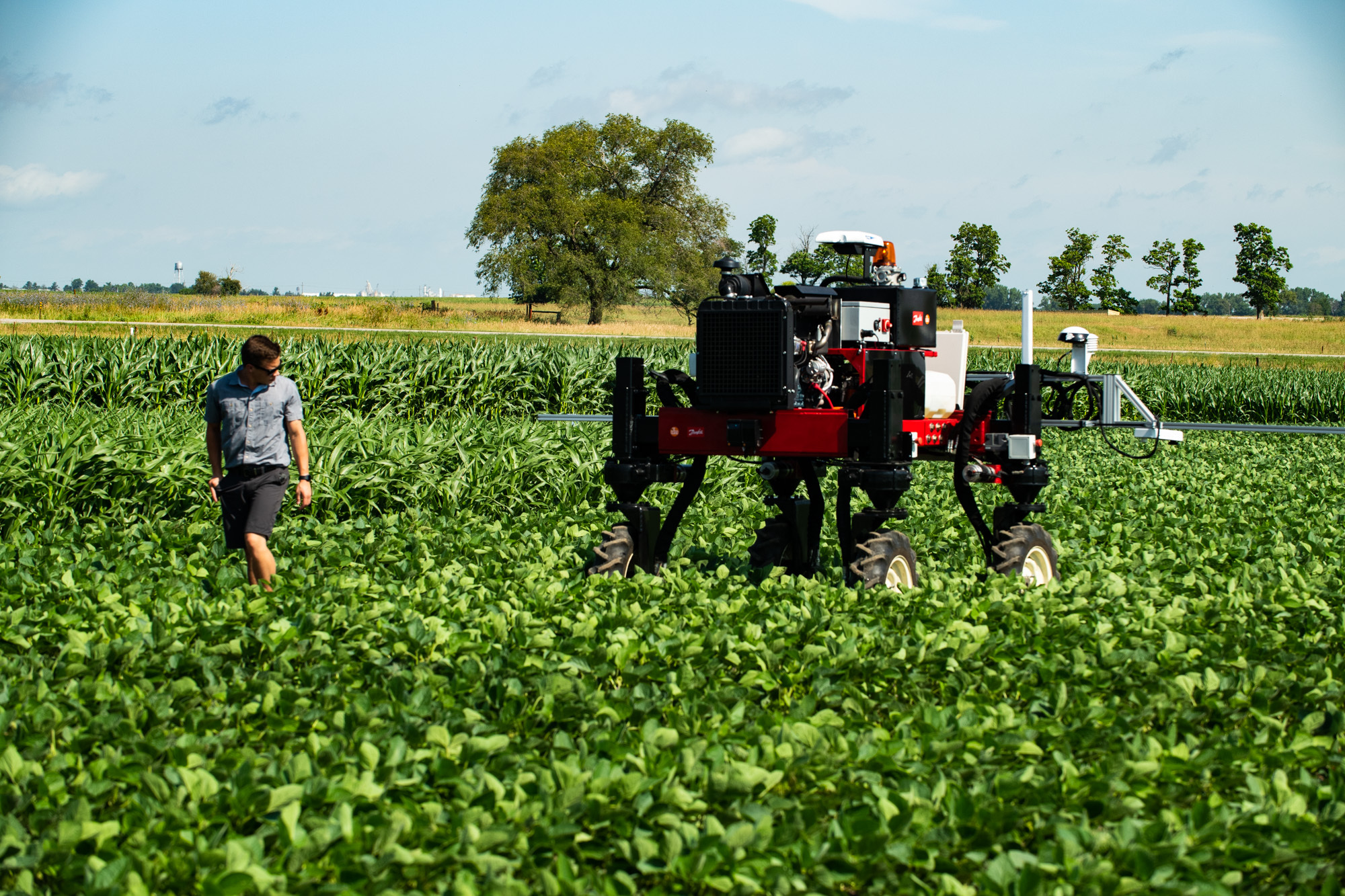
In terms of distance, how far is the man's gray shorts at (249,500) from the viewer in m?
7.11

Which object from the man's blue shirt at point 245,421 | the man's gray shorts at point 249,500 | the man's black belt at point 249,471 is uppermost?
the man's blue shirt at point 245,421

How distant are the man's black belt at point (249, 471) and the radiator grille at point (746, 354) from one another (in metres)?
2.69

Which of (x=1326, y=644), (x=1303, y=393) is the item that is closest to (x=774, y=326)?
(x=1326, y=644)

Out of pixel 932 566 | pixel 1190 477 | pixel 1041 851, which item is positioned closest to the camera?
pixel 1041 851

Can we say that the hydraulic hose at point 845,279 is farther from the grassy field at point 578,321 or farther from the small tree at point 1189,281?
the small tree at point 1189,281

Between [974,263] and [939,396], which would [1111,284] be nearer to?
[974,263]

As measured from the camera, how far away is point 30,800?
150 inches

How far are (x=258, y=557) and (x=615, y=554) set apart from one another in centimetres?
214

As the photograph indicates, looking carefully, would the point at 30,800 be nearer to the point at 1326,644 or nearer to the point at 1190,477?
the point at 1326,644

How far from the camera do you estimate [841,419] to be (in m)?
6.68

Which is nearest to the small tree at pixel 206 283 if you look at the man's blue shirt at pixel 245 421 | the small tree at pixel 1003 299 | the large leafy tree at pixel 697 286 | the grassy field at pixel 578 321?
the grassy field at pixel 578 321

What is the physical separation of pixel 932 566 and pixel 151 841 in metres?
5.75

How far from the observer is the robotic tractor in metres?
6.68

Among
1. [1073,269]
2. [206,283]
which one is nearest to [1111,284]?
[1073,269]
